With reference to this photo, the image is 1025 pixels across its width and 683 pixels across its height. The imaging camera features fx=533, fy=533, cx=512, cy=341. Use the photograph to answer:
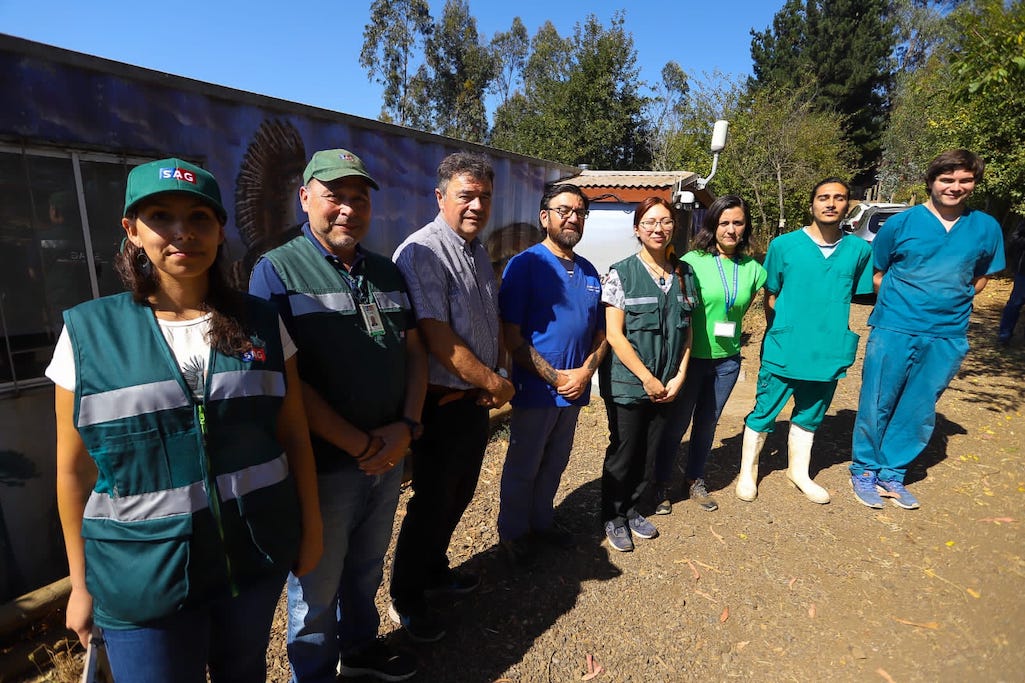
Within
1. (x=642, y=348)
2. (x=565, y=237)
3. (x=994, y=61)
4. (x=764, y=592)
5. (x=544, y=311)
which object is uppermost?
(x=994, y=61)

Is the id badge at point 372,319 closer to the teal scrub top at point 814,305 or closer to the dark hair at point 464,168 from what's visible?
the dark hair at point 464,168

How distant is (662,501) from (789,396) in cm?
120

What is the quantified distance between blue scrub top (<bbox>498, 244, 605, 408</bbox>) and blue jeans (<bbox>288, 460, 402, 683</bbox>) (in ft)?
2.97

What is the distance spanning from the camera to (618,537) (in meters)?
3.30

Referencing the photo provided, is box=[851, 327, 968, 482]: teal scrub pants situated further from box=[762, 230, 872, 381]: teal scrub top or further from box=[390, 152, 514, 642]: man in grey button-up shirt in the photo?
box=[390, 152, 514, 642]: man in grey button-up shirt

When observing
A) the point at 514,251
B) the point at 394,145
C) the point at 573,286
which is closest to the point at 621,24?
the point at 514,251

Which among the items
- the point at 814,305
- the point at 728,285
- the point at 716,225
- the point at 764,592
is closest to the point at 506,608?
the point at 764,592

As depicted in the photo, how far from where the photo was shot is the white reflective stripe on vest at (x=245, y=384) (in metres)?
1.35

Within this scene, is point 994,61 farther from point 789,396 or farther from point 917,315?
point 789,396

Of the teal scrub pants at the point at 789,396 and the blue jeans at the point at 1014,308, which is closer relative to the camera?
the teal scrub pants at the point at 789,396

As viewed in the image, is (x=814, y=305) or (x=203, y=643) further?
(x=814, y=305)

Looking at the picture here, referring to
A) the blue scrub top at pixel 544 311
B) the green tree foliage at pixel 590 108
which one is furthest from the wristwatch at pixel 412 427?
the green tree foliage at pixel 590 108

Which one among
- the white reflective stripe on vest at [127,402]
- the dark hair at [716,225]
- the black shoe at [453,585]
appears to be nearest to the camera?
the white reflective stripe on vest at [127,402]

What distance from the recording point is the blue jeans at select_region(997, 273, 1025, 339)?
7.83m
